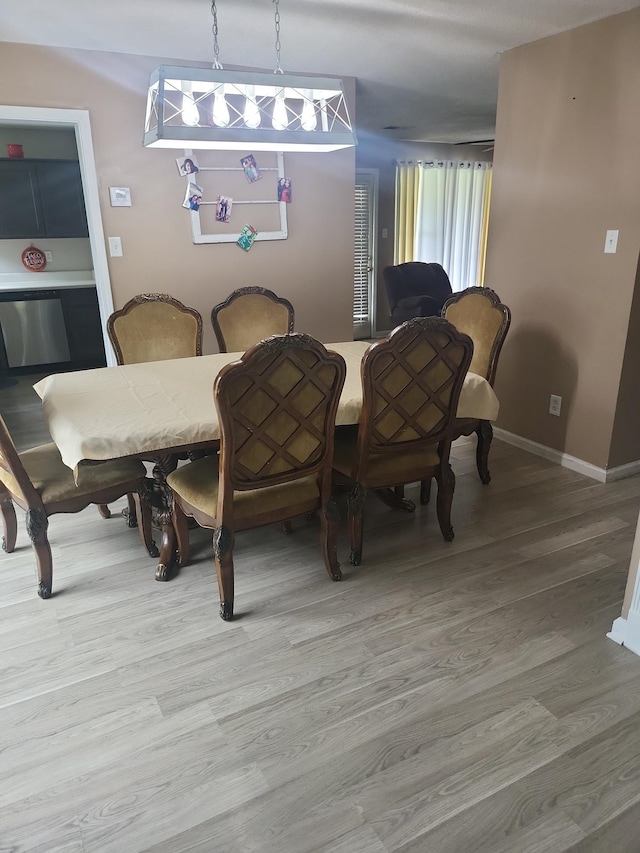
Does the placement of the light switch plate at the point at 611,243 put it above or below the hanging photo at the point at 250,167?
below

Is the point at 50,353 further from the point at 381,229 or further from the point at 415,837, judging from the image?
the point at 415,837

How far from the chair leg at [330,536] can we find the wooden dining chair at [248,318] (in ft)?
4.82

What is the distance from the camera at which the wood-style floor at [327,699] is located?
142cm

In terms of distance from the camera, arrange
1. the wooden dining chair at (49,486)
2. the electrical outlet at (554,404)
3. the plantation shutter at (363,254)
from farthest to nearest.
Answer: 1. the plantation shutter at (363,254)
2. the electrical outlet at (554,404)
3. the wooden dining chair at (49,486)

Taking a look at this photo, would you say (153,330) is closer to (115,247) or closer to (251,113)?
(115,247)

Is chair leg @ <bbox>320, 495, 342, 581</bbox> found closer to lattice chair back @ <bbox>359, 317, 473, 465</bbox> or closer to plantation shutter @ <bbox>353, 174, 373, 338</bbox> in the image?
lattice chair back @ <bbox>359, 317, 473, 465</bbox>

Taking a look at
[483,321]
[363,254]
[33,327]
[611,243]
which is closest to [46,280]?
[33,327]

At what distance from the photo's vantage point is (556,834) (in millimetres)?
1381

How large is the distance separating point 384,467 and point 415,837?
131 cm

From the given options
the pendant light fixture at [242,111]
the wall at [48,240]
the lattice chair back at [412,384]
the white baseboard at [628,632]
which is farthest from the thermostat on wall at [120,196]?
the white baseboard at [628,632]

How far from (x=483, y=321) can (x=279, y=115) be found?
148 cm

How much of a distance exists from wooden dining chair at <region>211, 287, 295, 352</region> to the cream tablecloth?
48 cm

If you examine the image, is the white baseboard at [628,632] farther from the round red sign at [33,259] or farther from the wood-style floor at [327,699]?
the round red sign at [33,259]

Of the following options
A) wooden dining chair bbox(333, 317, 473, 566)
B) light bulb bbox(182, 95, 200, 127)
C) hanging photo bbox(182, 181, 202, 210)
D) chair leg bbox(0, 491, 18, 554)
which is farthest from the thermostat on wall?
wooden dining chair bbox(333, 317, 473, 566)
